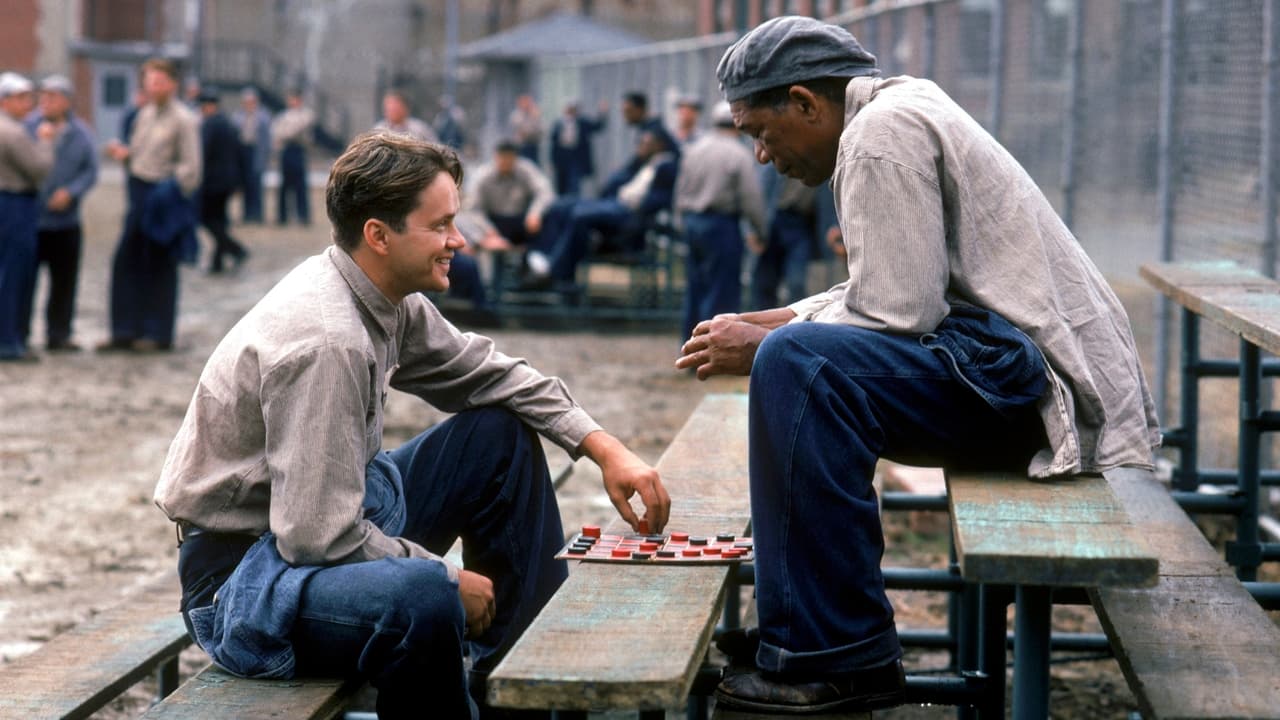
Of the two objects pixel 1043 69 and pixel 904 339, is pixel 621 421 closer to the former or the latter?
pixel 1043 69

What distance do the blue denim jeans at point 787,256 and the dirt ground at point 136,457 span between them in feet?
2.95

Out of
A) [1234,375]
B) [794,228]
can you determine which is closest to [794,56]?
[1234,375]

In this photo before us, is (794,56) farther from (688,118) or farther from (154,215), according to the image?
(688,118)

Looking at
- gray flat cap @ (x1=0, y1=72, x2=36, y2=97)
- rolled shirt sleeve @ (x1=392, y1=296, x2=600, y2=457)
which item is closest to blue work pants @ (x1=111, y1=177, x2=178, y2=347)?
gray flat cap @ (x1=0, y1=72, x2=36, y2=97)

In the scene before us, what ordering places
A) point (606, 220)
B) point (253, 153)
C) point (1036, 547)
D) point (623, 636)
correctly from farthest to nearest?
point (253, 153) < point (606, 220) < point (623, 636) < point (1036, 547)

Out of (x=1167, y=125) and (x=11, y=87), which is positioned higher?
(x=11, y=87)

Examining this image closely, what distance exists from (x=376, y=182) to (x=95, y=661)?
1276 millimetres

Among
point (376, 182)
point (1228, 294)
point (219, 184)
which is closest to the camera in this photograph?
point (376, 182)

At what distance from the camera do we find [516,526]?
3.65 m

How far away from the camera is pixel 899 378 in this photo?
313 cm

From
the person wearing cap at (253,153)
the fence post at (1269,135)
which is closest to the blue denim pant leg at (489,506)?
the fence post at (1269,135)

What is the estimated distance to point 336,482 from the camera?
2980 mm

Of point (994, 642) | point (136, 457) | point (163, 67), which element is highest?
point (163, 67)

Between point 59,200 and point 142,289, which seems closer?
point 59,200
